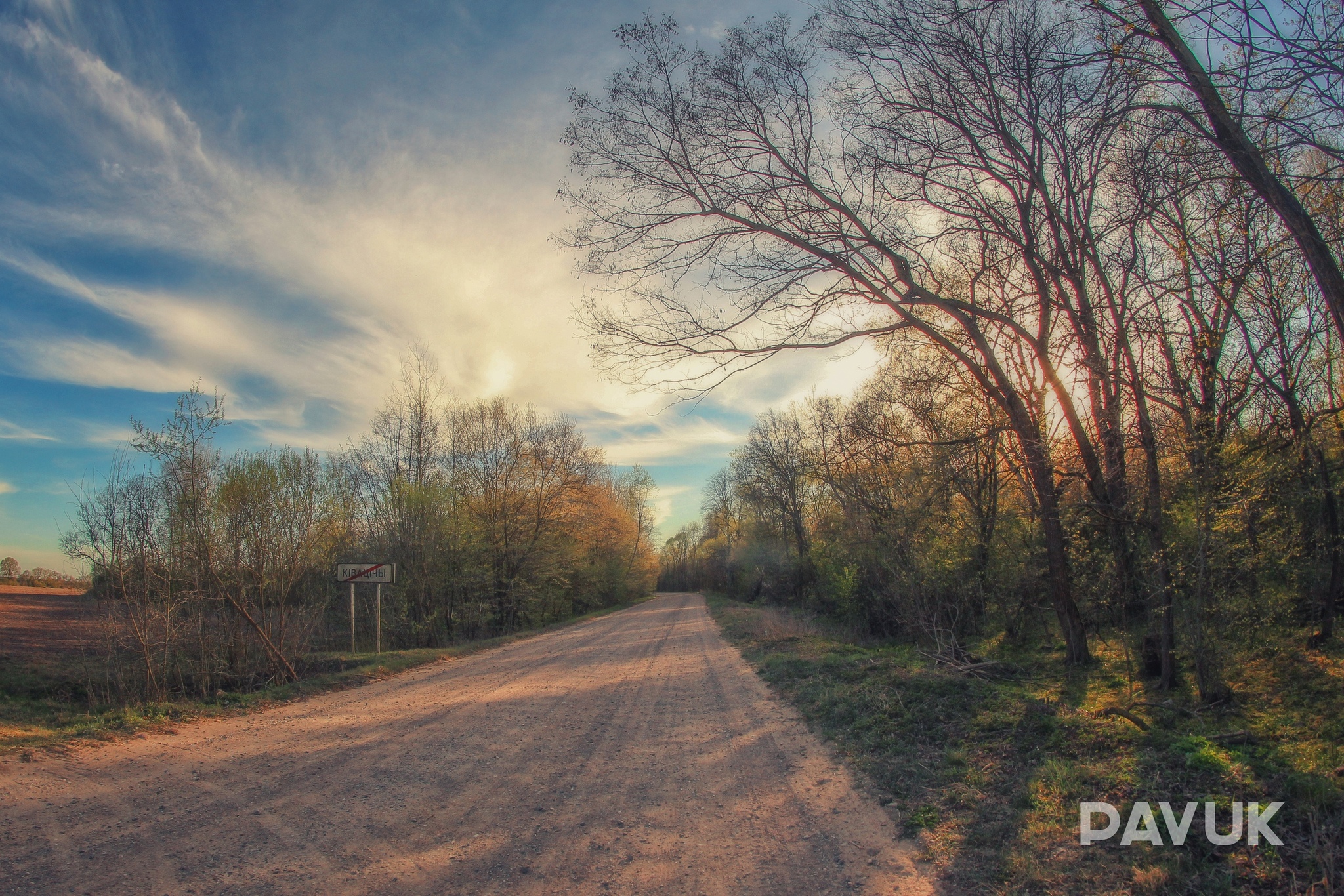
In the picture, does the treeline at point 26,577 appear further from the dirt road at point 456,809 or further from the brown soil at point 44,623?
the dirt road at point 456,809

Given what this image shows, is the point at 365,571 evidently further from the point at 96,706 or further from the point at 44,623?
the point at 44,623

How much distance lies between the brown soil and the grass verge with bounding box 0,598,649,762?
41 centimetres

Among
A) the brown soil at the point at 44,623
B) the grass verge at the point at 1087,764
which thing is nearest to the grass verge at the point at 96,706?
the brown soil at the point at 44,623

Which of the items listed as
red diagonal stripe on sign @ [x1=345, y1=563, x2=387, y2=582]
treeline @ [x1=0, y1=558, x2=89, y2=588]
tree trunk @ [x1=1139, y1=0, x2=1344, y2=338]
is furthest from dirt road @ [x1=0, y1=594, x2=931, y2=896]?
treeline @ [x1=0, y1=558, x2=89, y2=588]

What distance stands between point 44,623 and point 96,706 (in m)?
11.5

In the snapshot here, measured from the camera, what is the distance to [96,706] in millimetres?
8172

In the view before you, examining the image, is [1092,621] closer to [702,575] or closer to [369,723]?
[369,723]

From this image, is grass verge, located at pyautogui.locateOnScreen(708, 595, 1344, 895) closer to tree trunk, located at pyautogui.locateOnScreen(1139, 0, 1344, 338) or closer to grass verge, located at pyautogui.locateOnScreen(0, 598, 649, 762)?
tree trunk, located at pyautogui.locateOnScreen(1139, 0, 1344, 338)

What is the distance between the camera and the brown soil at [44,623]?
27.8ft

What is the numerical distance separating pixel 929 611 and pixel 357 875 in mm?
13485

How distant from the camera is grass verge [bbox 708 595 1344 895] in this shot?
325 centimetres

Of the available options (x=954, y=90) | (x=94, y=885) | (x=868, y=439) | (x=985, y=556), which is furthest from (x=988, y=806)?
(x=985, y=556)

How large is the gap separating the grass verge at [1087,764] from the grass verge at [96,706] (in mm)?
7485

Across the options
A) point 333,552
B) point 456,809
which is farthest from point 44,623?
point 456,809
